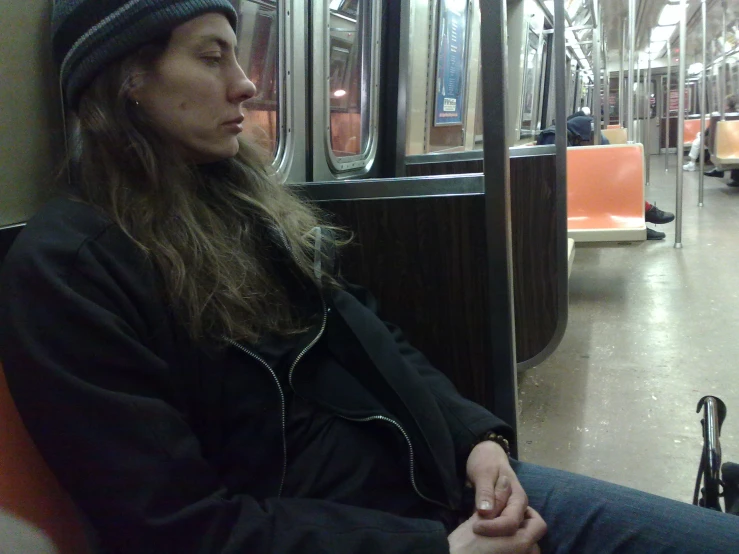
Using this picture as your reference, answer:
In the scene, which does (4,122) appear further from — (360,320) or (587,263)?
(587,263)

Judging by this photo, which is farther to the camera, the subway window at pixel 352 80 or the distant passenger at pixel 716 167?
the distant passenger at pixel 716 167

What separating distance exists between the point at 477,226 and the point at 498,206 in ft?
0.26

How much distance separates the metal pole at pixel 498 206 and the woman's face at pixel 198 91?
472mm

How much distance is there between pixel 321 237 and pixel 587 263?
466cm

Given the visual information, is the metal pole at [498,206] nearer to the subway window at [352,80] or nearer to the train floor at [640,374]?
the train floor at [640,374]

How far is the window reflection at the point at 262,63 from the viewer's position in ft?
6.66

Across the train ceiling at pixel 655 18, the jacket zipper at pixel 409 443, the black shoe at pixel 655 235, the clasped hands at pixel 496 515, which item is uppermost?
the train ceiling at pixel 655 18

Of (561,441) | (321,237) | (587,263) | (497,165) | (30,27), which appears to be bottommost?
(561,441)

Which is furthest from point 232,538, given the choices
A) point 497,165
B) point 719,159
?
point 719,159

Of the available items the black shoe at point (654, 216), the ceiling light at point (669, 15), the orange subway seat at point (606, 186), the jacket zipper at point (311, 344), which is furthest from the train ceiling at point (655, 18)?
the jacket zipper at point (311, 344)

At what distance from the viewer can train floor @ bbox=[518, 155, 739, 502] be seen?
91.4 inches

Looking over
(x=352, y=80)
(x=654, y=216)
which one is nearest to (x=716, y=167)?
(x=654, y=216)

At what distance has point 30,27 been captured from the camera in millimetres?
1072

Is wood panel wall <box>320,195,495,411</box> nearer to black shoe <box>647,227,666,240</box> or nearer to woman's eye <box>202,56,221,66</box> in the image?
woman's eye <box>202,56,221,66</box>
